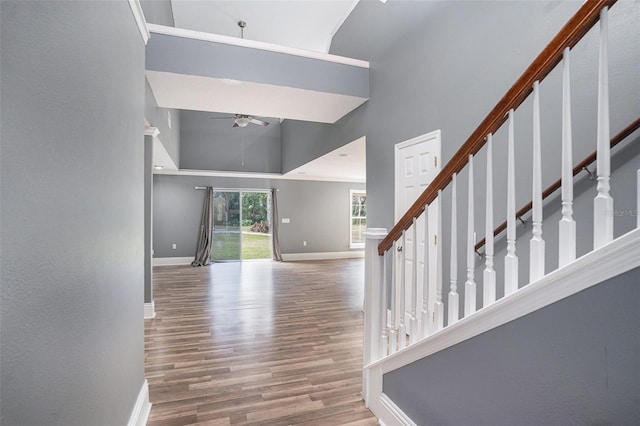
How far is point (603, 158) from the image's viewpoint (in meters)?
0.92

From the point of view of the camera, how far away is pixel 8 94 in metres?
0.73

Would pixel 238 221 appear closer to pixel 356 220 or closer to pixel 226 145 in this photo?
pixel 226 145

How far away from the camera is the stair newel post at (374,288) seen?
205cm

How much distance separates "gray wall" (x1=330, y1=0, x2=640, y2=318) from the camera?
1619mm

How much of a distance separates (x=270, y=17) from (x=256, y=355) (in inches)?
204

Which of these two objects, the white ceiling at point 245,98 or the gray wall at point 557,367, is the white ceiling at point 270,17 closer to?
the white ceiling at point 245,98

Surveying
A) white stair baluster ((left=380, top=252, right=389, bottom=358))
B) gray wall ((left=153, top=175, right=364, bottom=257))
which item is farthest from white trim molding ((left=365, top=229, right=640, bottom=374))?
gray wall ((left=153, top=175, right=364, bottom=257))

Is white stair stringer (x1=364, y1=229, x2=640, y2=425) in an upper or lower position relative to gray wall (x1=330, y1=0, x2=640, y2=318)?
lower

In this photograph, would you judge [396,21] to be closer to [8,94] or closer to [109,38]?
[109,38]

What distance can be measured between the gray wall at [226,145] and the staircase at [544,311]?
7411 millimetres

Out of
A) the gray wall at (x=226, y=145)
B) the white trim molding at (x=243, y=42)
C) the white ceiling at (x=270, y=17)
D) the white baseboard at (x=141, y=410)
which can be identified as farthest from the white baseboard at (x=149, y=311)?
the gray wall at (x=226, y=145)

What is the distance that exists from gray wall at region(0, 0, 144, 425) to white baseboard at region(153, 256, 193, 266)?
700 centimetres

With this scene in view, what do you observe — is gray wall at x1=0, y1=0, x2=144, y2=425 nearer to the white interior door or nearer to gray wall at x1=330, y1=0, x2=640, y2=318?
the white interior door

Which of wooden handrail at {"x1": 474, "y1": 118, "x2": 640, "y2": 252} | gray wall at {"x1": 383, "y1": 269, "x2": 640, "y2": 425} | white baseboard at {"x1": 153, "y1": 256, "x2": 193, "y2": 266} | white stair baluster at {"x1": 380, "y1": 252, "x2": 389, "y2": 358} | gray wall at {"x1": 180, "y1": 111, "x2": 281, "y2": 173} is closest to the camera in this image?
gray wall at {"x1": 383, "y1": 269, "x2": 640, "y2": 425}
